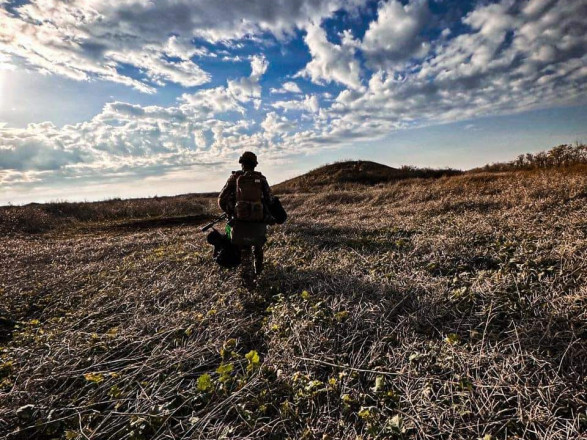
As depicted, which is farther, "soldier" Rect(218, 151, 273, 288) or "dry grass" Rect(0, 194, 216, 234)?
"dry grass" Rect(0, 194, 216, 234)

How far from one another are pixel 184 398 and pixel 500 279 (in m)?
4.68

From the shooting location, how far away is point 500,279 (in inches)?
186

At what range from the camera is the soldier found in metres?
5.95

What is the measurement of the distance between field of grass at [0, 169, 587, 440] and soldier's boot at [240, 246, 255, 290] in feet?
0.99

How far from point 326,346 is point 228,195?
358 cm

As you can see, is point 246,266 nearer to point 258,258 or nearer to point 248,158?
point 258,258

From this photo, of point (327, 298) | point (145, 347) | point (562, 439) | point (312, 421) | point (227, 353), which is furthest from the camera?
point (327, 298)

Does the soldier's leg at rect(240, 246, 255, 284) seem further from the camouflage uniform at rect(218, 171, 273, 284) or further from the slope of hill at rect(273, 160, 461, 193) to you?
the slope of hill at rect(273, 160, 461, 193)

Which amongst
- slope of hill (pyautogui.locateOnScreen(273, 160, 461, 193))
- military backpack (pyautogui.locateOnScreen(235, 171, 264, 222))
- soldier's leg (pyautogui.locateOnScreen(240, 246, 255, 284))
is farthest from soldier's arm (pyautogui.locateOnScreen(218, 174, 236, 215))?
slope of hill (pyautogui.locateOnScreen(273, 160, 461, 193))

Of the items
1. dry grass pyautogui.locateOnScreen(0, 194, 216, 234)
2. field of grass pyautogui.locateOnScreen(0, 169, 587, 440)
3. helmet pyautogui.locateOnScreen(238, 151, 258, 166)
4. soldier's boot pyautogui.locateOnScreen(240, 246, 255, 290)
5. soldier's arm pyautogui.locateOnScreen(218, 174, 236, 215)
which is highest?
helmet pyautogui.locateOnScreen(238, 151, 258, 166)

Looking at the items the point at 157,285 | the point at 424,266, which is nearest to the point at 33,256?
the point at 157,285

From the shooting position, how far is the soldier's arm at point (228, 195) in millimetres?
6254

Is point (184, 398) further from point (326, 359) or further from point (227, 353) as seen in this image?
point (326, 359)

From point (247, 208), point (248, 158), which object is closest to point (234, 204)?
point (247, 208)
